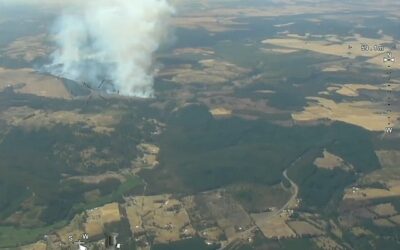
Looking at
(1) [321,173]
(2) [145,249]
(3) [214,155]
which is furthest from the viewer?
(3) [214,155]

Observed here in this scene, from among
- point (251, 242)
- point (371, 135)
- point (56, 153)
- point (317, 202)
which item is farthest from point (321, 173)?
point (56, 153)

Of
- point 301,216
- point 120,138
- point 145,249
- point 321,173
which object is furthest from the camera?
point 120,138

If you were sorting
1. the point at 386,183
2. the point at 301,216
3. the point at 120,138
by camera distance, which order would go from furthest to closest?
the point at 120,138, the point at 386,183, the point at 301,216

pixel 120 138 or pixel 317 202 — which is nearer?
pixel 317 202

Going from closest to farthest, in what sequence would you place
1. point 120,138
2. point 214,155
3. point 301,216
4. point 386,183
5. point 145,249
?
point 145,249 < point 301,216 < point 386,183 < point 214,155 < point 120,138

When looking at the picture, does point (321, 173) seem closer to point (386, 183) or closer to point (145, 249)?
point (386, 183)

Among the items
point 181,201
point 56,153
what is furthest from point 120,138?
point 181,201

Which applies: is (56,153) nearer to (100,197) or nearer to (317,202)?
(100,197)

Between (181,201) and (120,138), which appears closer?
(181,201)
